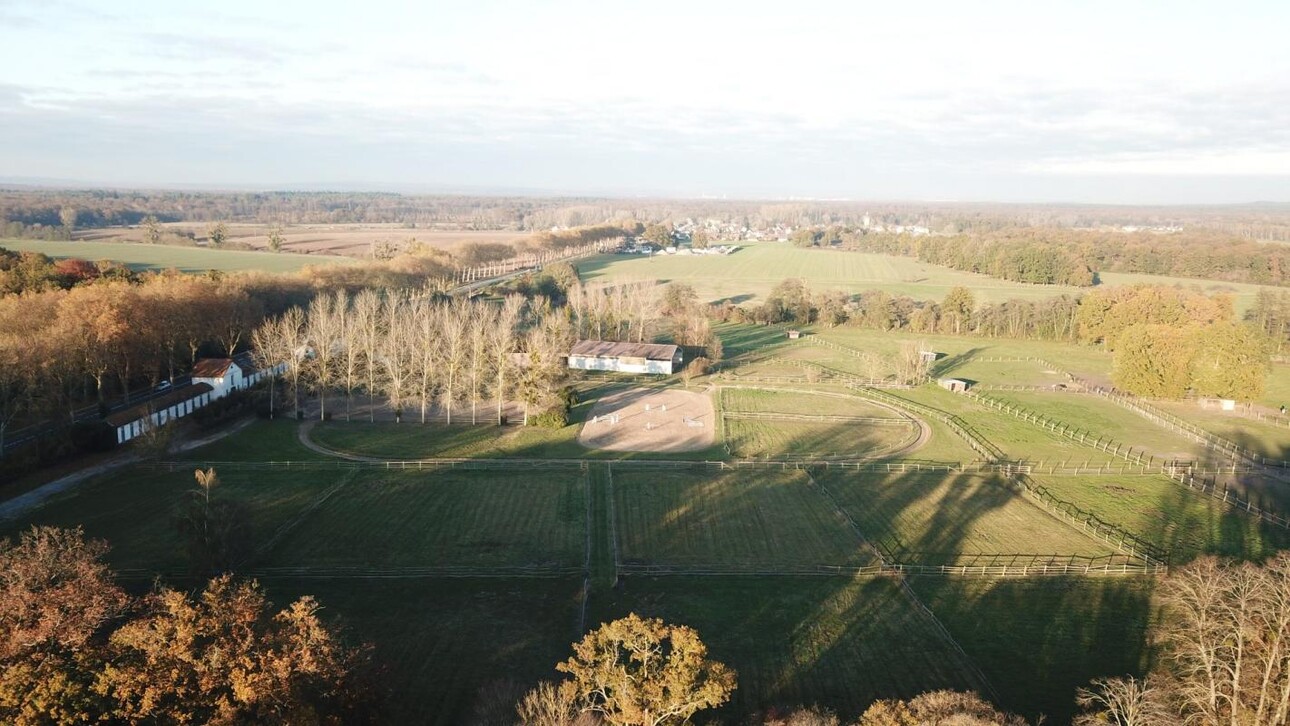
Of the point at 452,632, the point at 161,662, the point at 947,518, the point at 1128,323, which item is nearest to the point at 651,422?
the point at 947,518

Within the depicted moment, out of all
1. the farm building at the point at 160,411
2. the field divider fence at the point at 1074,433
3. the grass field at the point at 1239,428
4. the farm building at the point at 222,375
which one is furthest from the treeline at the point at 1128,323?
the farm building at the point at 160,411

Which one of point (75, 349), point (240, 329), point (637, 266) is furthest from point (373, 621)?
point (637, 266)

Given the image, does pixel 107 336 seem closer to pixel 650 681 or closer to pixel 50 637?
pixel 50 637

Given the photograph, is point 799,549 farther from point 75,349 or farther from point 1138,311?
point 1138,311

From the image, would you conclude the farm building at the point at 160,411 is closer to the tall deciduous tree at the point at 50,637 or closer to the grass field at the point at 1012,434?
the tall deciduous tree at the point at 50,637

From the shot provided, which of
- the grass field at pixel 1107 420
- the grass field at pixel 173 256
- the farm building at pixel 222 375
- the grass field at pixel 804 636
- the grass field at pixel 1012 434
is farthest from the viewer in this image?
the grass field at pixel 173 256
